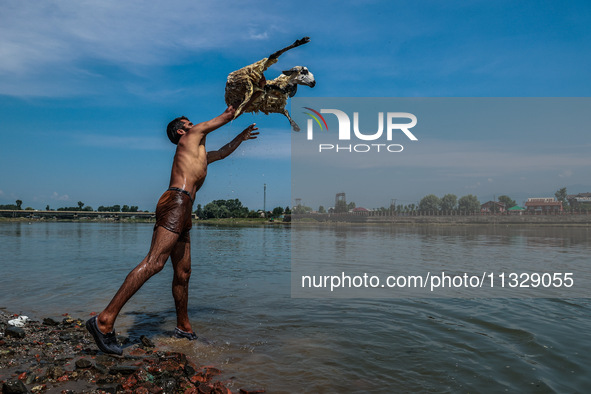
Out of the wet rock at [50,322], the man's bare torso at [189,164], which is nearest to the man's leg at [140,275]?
the man's bare torso at [189,164]

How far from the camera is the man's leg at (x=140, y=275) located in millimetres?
3941

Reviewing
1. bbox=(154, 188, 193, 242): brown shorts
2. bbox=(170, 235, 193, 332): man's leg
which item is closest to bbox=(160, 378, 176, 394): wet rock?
bbox=(170, 235, 193, 332): man's leg

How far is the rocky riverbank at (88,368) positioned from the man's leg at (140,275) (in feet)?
1.32

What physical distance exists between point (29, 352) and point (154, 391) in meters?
1.82

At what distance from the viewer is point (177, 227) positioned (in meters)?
4.39

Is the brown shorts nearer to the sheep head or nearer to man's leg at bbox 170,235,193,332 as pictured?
man's leg at bbox 170,235,193,332

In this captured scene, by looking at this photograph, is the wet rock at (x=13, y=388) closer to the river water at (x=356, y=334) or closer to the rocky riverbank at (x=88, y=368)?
the rocky riverbank at (x=88, y=368)

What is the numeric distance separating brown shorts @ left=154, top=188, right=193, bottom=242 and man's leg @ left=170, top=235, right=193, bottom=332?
0.42 meters

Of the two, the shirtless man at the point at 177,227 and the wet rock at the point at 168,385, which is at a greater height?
the shirtless man at the point at 177,227

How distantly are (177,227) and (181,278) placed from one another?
82cm

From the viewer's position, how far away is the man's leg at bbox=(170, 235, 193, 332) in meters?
4.82

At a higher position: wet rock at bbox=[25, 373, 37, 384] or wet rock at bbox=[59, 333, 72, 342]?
wet rock at bbox=[25, 373, 37, 384]

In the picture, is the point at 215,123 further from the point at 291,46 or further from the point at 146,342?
the point at 146,342

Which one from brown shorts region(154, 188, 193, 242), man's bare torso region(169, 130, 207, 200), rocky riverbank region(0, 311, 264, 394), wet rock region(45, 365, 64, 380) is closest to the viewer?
rocky riverbank region(0, 311, 264, 394)
